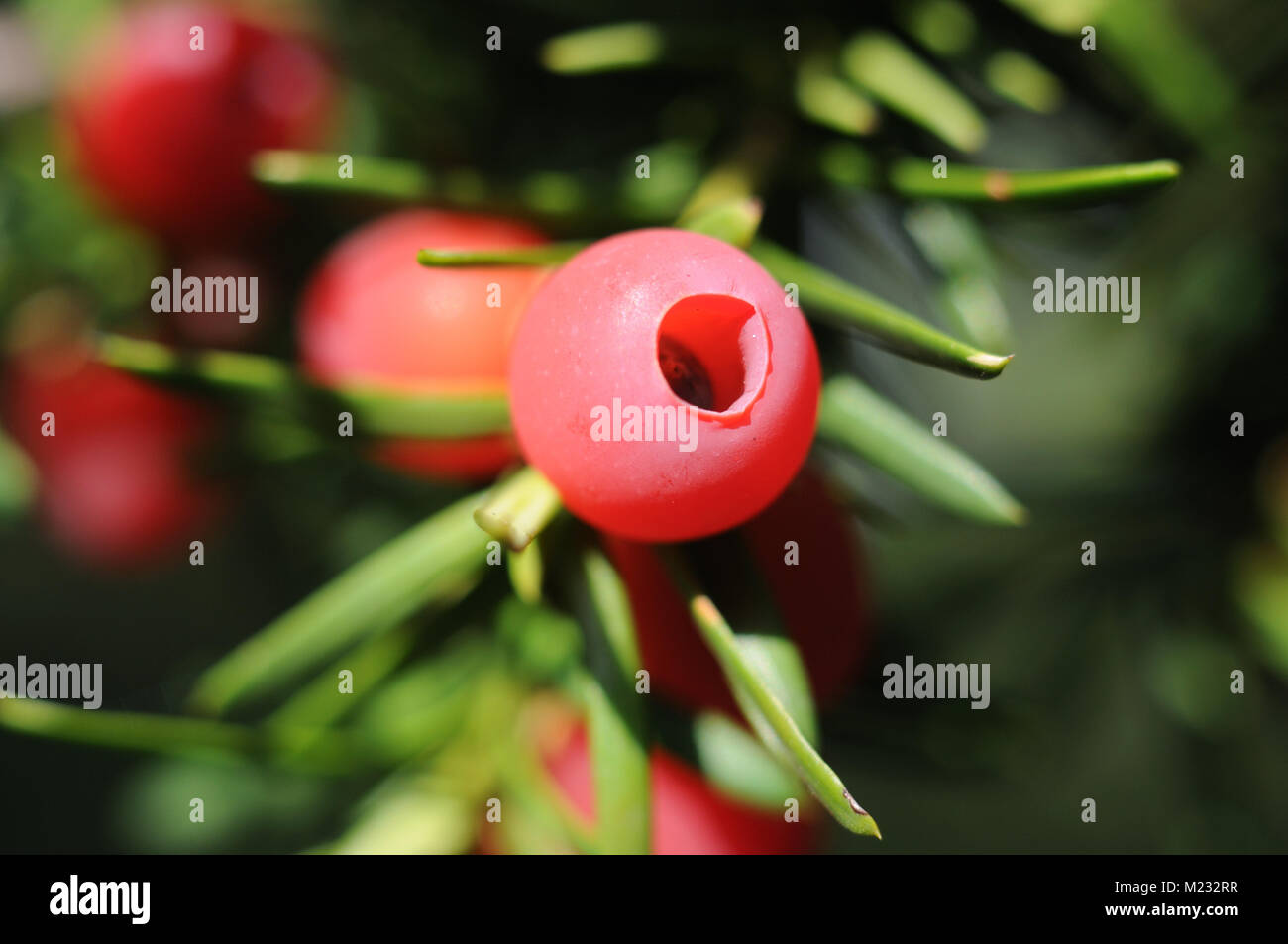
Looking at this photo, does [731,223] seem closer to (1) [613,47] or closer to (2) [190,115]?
(1) [613,47]

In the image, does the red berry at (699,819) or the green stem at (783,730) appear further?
the red berry at (699,819)

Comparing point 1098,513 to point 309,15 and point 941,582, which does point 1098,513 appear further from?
point 309,15

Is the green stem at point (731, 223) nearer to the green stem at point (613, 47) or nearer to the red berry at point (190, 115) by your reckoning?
the green stem at point (613, 47)

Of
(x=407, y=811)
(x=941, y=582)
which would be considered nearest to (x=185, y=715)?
(x=407, y=811)

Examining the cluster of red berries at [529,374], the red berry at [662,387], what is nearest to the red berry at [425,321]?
the cluster of red berries at [529,374]

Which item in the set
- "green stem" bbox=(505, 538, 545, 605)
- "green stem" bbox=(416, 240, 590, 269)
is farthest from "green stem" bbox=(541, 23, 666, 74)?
"green stem" bbox=(505, 538, 545, 605)
